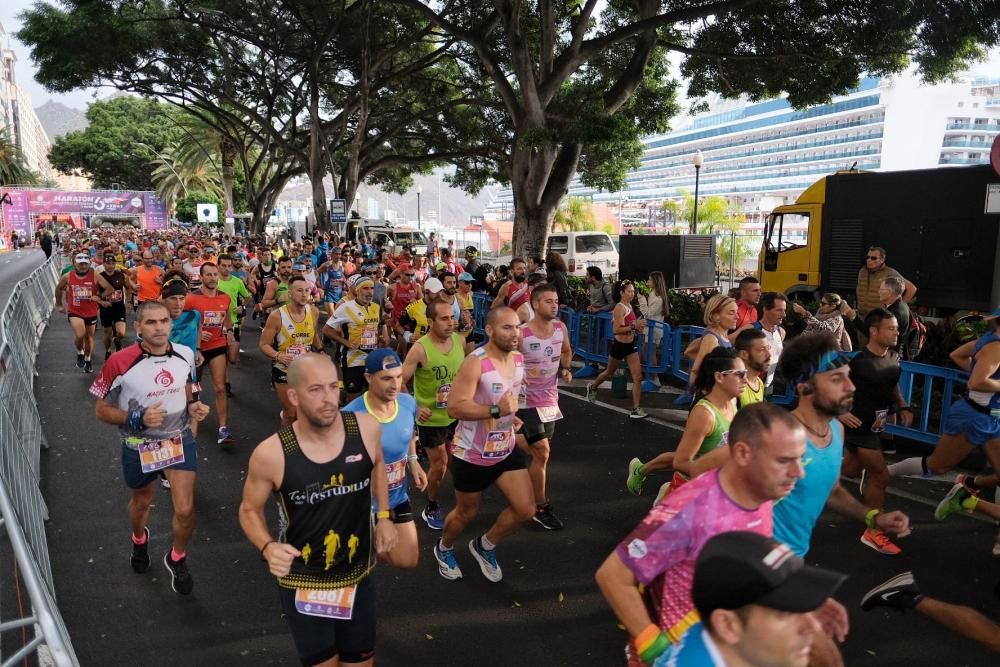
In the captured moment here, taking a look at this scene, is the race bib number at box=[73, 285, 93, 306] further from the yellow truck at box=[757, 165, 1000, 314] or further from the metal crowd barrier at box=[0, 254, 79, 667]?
the yellow truck at box=[757, 165, 1000, 314]

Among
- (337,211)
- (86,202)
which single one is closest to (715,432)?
(337,211)

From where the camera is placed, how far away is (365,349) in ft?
25.3

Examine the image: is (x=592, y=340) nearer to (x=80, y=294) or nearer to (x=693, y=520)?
(x=80, y=294)

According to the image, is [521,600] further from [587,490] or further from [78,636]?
[78,636]

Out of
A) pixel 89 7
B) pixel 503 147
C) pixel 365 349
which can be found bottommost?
pixel 365 349

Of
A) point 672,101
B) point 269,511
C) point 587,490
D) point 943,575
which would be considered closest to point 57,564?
point 269,511

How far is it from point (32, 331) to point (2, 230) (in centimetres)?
6010

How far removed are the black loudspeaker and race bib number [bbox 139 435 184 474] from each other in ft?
49.0

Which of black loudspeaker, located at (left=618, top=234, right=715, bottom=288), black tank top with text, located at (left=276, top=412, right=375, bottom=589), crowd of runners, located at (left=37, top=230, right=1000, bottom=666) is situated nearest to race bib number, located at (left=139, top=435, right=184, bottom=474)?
crowd of runners, located at (left=37, top=230, right=1000, bottom=666)

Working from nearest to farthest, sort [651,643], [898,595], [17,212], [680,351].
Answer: [651,643] → [898,595] → [680,351] → [17,212]

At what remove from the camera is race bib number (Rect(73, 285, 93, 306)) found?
11.0 m

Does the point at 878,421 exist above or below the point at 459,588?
above

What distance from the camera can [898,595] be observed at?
3.34m

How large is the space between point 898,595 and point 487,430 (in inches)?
94.8
